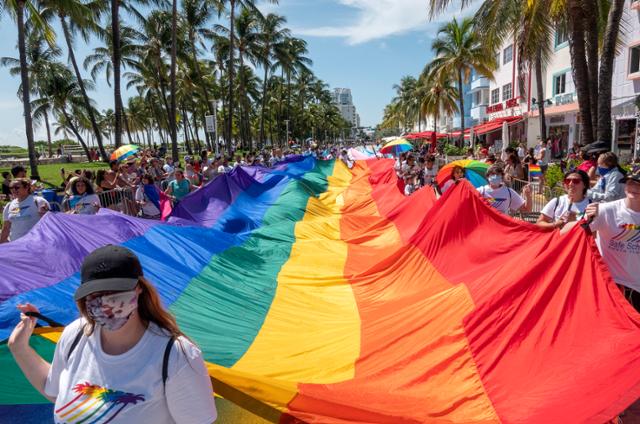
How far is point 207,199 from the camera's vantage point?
10.8 m

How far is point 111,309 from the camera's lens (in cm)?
181

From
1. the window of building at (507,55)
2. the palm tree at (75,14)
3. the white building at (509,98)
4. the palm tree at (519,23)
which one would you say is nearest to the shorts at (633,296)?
the palm tree at (519,23)

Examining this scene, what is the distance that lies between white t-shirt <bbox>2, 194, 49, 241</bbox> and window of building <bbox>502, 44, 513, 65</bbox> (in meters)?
39.0

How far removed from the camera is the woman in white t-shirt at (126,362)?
5.90 feet

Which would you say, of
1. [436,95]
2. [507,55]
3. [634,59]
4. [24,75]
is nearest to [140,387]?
[24,75]

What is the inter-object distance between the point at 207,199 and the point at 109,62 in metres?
32.9

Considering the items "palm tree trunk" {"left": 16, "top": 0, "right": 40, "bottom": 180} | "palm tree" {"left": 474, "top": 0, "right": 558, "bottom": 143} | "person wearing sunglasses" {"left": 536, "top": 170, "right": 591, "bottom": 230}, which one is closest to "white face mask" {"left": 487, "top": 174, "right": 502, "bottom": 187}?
"person wearing sunglasses" {"left": 536, "top": 170, "right": 591, "bottom": 230}

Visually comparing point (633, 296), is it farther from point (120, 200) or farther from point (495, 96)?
point (495, 96)

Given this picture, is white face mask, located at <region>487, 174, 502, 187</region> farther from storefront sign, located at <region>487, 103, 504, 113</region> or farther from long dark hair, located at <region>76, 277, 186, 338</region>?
storefront sign, located at <region>487, 103, 504, 113</region>

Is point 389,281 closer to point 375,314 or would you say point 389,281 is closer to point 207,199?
point 375,314

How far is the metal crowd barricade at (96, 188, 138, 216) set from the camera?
10.6 metres

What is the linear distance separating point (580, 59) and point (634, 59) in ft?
37.4

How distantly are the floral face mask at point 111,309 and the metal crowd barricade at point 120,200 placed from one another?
31.1ft

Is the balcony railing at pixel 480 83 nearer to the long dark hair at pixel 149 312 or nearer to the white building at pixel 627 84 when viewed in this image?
the white building at pixel 627 84
